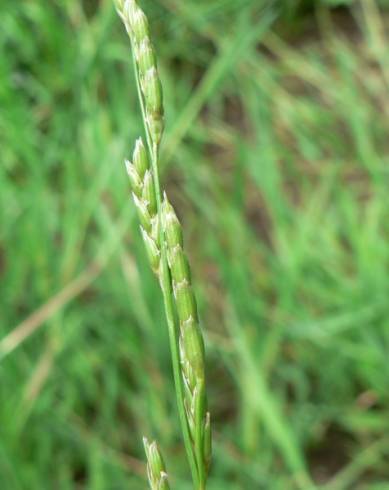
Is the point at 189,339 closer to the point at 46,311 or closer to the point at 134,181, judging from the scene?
the point at 134,181

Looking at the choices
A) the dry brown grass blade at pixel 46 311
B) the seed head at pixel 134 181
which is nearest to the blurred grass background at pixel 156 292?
the dry brown grass blade at pixel 46 311

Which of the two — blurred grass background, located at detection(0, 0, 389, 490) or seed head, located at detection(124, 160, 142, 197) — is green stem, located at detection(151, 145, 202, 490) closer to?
seed head, located at detection(124, 160, 142, 197)

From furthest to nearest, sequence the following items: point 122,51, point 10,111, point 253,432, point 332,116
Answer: point 332,116
point 122,51
point 253,432
point 10,111

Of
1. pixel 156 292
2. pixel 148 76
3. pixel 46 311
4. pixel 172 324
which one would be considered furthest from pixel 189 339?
Answer: pixel 156 292

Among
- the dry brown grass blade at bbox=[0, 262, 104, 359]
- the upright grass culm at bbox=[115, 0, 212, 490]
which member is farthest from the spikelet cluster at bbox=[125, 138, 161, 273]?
the dry brown grass blade at bbox=[0, 262, 104, 359]

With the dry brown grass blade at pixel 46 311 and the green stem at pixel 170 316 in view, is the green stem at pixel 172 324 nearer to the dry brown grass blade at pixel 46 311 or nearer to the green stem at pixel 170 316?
the green stem at pixel 170 316

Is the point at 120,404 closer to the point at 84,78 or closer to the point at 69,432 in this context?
the point at 69,432

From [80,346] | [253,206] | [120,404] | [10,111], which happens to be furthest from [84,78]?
[253,206]

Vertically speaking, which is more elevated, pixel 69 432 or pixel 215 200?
pixel 215 200
